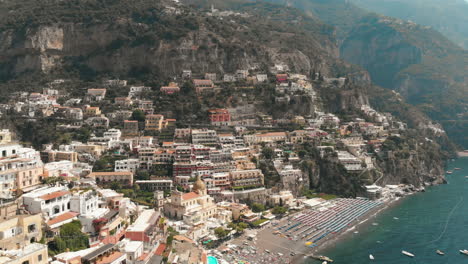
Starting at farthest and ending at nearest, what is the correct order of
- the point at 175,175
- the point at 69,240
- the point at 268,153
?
the point at 268,153, the point at 175,175, the point at 69,240

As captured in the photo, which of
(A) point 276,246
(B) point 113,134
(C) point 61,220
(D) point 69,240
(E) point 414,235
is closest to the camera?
(D) point 69,240

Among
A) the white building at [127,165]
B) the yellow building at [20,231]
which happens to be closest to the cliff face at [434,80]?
the white building at [127,165]

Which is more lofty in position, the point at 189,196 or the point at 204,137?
the point at 204,137

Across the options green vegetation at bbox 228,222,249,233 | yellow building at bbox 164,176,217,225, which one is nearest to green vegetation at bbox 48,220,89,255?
yellow building at bbox 164,176,217,225

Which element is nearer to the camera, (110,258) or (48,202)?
(110,258)

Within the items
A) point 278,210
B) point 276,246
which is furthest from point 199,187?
point 276,246

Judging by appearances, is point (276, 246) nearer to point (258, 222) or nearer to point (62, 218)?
point (258, 222)

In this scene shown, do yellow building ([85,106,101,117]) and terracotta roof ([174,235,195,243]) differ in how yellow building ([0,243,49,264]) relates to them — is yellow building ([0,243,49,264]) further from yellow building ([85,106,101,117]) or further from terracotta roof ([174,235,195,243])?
yellow building ([85,106,101,117])
